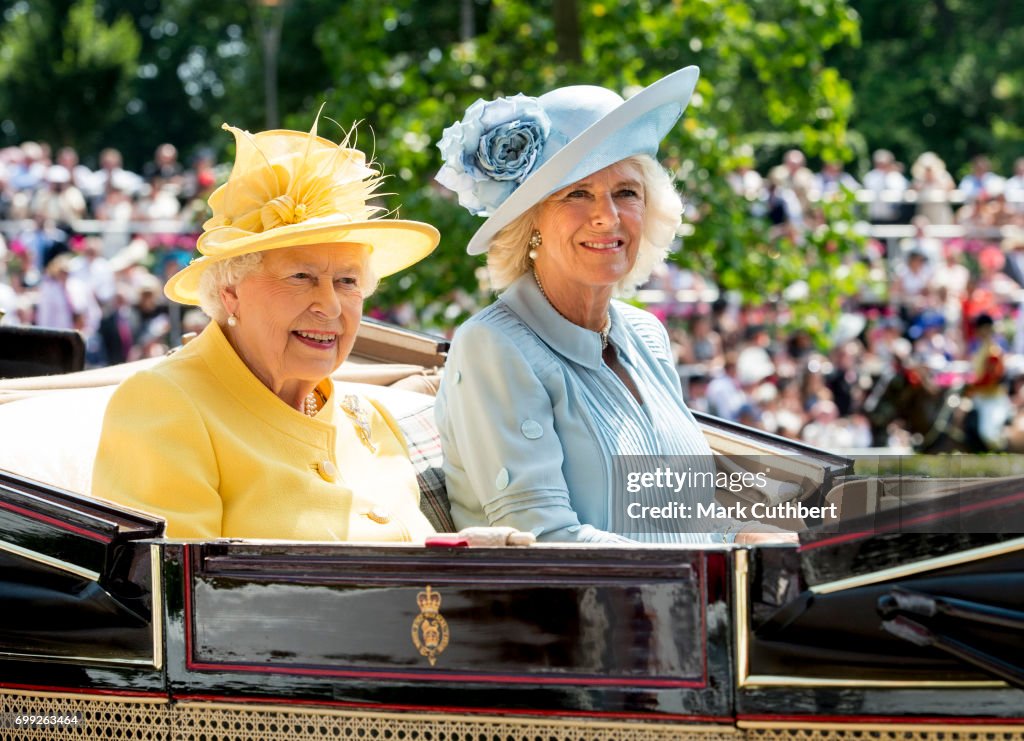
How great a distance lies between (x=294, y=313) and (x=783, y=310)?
7.19m

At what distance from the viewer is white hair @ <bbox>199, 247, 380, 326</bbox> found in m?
2.85

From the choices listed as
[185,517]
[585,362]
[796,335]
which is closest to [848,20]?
[796,335]

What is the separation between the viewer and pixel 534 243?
3.03 meters

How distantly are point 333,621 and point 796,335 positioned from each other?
28.7 ft

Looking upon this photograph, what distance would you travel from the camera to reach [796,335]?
10820mm

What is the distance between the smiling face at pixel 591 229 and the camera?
294 cm

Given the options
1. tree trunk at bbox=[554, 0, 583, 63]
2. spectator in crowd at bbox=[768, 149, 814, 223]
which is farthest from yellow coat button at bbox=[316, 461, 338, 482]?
spectator in crowd at bbox=[768, 149, 814, 223]

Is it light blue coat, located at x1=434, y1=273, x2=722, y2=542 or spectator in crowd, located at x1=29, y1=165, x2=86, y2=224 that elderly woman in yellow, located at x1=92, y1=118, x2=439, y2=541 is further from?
spectator in crowd, located at x1=29, y1=165, x2=86, y2=224

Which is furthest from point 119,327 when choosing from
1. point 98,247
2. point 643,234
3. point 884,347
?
point 643,234

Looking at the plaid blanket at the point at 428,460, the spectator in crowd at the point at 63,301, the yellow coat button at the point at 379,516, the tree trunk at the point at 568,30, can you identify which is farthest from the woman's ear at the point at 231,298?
the spectator in crowd at the point at 63,301

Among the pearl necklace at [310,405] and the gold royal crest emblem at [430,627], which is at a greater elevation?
the pearl necklace at [310,405]

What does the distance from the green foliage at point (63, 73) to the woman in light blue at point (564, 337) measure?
26120 millimetres

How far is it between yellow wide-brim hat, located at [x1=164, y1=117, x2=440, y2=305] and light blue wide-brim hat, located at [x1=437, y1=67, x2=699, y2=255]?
0.16 metres

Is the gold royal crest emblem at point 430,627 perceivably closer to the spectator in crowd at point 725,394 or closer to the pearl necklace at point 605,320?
the pearl necklace at point 605,320
